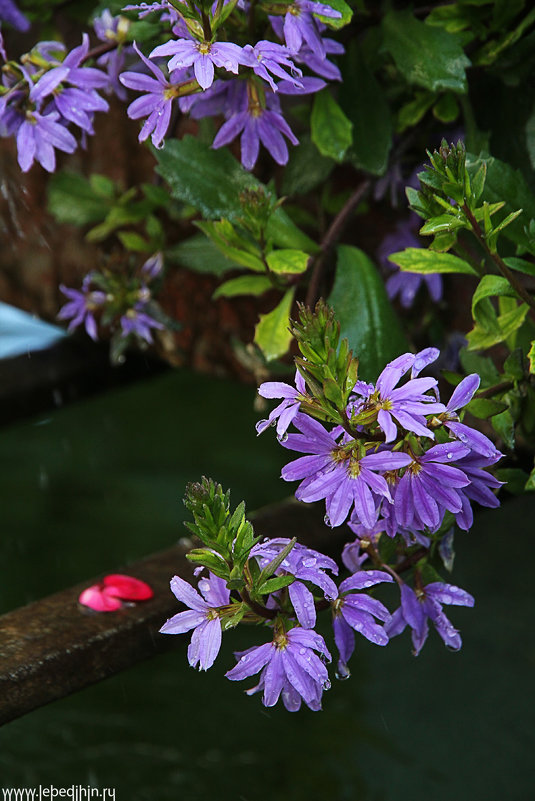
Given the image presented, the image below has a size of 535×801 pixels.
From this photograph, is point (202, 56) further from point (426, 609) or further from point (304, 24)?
point (426, 609)

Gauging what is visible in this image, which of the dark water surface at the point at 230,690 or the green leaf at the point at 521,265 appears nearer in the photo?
the green leaf at the point at 521,265

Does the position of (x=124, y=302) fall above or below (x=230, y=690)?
above

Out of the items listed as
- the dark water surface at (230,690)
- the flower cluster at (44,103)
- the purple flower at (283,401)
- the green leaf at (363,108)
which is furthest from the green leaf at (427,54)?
the dark water surface at (230,690)

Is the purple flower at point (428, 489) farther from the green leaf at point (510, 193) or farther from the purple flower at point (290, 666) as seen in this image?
the green leaf at point (510, 193)

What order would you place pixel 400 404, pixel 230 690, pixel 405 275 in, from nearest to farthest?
pixel 400 404 < pixel 405 275 < pixel 230 690

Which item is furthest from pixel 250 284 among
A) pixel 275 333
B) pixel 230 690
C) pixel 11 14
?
pixel 230 690

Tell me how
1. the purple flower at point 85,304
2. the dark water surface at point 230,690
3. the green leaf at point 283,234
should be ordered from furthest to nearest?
1. the dark water surface at point 230,690
2. the purple flower at point 85,304
3. the green leaf at point 283,234

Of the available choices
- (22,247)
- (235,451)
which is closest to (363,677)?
(235,451)
